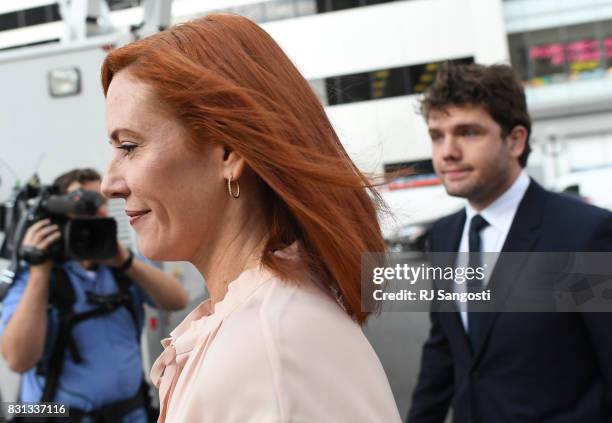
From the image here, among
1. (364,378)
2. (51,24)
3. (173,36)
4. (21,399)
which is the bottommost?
(21,399)

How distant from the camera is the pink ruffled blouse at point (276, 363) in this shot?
0.71 metres

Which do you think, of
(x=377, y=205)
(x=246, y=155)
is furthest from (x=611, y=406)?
(x=246, y=155)

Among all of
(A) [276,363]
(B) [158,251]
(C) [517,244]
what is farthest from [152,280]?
(A) [276,363]

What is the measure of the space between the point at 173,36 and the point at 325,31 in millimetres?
1950

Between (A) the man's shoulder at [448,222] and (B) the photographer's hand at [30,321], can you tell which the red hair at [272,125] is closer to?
(A) the man's shoulder at [448,222]

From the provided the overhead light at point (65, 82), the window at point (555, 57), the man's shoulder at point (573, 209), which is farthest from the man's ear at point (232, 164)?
the window at point (555, 57)

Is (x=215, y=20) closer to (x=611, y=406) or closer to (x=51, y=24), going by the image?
(x=611, y=406)

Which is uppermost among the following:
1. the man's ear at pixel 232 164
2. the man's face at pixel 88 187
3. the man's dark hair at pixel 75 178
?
the man's ear at pixel 232 164

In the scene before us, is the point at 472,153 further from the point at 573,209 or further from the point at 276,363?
the point at 276,363

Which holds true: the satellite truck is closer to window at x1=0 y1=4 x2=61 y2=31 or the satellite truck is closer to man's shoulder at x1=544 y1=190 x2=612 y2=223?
window at x1=0 y1=4 x2=61 y2=31

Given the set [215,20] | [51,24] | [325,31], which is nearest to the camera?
[215,20]

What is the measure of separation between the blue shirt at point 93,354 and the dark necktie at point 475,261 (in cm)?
124

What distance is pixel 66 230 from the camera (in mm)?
2340

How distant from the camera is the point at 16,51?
119 inches
